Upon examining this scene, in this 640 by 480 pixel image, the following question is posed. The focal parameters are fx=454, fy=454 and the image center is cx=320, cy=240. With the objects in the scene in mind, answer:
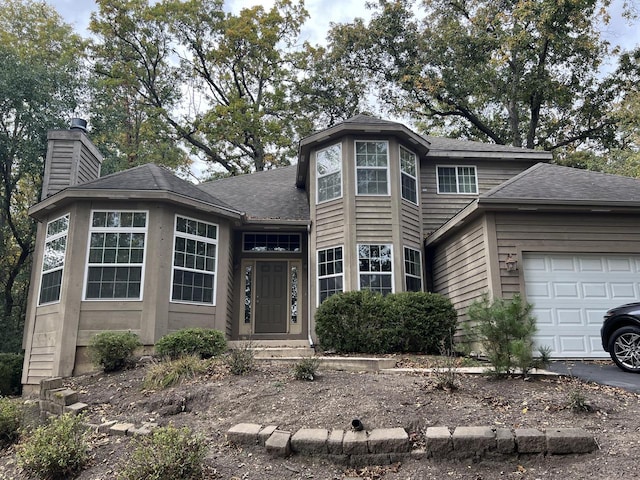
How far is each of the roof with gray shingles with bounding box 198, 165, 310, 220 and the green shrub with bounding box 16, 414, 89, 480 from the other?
7298 mm

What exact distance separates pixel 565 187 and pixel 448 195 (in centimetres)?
338

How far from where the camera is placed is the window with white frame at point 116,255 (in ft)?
28.1

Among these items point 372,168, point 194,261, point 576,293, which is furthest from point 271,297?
point 576,293

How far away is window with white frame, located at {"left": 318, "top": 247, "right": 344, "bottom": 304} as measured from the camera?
1000cm

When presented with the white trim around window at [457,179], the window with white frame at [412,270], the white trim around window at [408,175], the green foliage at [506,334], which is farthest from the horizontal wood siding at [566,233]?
the white trim around window at [457,179]

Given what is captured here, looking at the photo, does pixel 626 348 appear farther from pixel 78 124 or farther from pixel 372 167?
pixel 78 124

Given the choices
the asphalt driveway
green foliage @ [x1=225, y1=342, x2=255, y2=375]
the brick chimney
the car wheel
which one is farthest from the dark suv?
the brick chimney

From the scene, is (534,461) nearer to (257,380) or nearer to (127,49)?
(257,380)

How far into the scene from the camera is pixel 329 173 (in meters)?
10.8

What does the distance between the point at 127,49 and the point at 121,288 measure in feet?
57.5

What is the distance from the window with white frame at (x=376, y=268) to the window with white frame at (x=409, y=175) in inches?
61.3

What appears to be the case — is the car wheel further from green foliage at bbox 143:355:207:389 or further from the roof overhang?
the roof overhang

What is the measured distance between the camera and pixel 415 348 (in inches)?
305

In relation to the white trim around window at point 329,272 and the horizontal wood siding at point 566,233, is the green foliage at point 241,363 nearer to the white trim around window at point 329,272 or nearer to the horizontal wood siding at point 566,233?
the white trim around window at point 329,272
